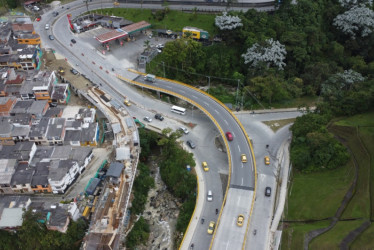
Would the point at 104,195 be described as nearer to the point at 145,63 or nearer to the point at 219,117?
the point at 219,117

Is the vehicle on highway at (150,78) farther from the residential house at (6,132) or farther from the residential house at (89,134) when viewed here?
the residential house at (6,132)

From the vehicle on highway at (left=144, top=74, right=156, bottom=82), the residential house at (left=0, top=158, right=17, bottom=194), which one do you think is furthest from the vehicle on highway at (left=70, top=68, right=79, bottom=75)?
the residential house at (left=0, top=158, right=17, bottom=194)

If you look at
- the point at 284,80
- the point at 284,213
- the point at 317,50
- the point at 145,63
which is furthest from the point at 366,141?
the point at 145,63

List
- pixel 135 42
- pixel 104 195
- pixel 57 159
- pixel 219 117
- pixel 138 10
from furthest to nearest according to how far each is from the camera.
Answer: pixel 138 10, pixel 135 42, pixel 219 117, pixel 57 159, pixel 104 195

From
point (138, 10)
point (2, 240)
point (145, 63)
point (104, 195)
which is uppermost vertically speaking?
point (138, 10)

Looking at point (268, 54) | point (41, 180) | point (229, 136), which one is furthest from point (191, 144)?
point (268, 54)

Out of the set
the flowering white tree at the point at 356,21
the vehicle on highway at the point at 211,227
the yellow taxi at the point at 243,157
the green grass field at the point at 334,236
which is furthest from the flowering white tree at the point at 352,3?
the vehicle on highway at the point at 211,227
